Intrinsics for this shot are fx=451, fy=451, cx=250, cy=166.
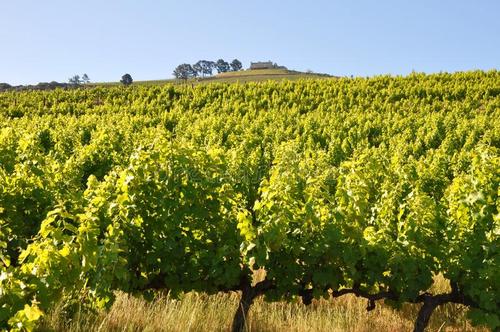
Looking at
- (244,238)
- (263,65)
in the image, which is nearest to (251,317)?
(244,238)

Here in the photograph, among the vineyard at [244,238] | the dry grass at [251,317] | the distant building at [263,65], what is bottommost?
the dry grass at [251,317]

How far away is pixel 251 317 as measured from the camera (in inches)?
258

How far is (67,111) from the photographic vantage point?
38.1 metres

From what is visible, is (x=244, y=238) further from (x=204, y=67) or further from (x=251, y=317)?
(x=204, y=67)

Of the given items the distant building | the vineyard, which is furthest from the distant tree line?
the vineyard

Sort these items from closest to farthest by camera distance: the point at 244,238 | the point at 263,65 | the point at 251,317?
1. the point at 244,238
2. the point at 251,317
3. the point at 263,65

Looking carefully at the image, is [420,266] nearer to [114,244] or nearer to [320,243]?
[320,243]

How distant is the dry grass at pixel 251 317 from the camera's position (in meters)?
5.88

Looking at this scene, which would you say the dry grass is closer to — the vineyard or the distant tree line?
the vineyard

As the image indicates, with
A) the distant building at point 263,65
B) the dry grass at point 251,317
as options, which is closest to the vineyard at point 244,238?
the dry grass at point 251,317

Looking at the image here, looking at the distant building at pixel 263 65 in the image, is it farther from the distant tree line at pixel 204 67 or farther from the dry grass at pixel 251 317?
the dry grass at pixel 251 317

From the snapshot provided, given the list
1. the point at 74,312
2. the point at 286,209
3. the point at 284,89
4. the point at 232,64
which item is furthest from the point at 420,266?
the point at 232,64

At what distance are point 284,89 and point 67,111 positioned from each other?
18644 millimetres

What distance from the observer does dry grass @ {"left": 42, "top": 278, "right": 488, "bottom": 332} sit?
588 cm
